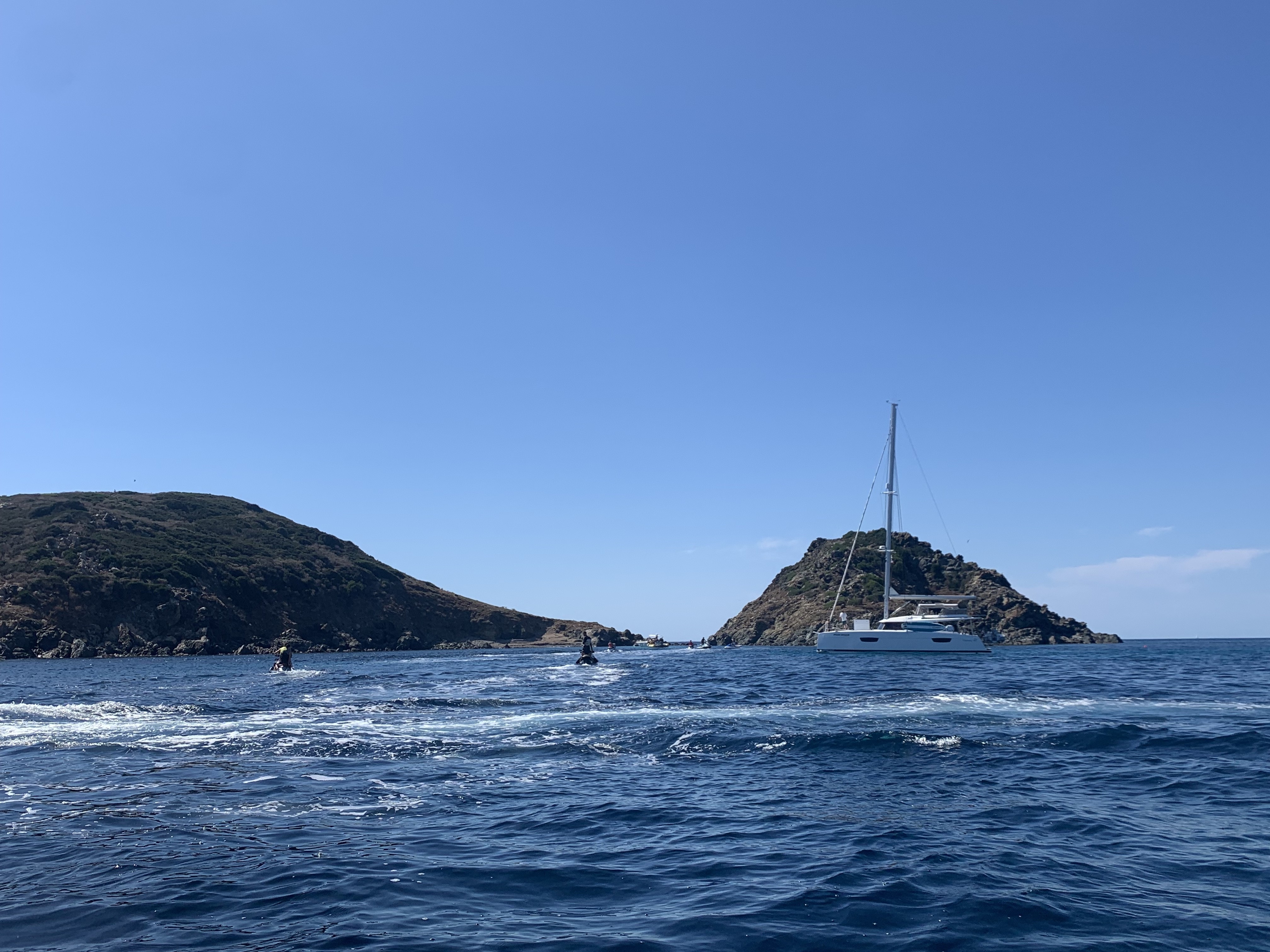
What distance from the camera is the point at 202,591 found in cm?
11981

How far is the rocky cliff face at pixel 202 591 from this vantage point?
10156cm

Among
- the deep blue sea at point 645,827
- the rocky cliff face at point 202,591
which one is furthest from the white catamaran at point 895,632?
the rocky cliff face at point 202,591

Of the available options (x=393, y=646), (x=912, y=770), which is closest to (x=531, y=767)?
(x=912, y=770)

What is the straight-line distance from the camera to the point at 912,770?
1889 cm

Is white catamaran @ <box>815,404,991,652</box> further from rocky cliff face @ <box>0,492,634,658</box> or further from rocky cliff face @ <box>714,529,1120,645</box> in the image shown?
rocky cliff face @ <box>0,492,634,658</box>

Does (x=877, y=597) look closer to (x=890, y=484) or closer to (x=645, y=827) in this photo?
(x=890, y=484)

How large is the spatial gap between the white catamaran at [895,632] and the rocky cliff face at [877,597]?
46.0m

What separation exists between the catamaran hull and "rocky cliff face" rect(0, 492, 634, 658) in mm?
81607

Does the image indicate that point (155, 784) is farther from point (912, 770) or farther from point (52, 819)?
point (912, 770)

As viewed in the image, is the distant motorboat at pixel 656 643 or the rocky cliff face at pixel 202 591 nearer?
the rocky cliff face at pixel 202 591

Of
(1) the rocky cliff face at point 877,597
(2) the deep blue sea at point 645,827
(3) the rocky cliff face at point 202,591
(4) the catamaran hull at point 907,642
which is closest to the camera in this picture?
(2) the deep blue sea at point 645,827

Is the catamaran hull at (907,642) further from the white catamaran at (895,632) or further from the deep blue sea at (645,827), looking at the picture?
the deep blue sea at (645,827)

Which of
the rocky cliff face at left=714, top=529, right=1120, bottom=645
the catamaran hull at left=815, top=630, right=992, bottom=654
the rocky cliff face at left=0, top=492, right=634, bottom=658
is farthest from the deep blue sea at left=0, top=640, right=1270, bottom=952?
the rocky cliff face at left=714, top=529, right=1120, bottom=645

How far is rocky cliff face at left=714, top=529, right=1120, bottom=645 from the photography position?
149375 millimetres
